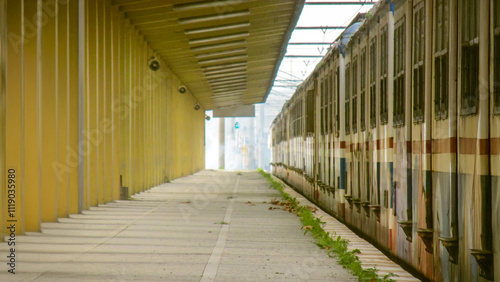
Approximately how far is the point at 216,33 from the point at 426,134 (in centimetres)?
1401

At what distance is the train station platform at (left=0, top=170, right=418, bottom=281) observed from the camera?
21.0 ft

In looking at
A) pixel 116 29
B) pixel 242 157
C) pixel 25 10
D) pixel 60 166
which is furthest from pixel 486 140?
pixel 242 157

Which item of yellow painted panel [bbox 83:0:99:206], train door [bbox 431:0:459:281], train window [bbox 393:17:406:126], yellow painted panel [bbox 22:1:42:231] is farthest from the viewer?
yellow painted panel [bbox 83:0:99:206]

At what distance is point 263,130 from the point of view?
3184 inches

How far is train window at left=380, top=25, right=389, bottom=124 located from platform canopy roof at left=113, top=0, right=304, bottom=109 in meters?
7.59

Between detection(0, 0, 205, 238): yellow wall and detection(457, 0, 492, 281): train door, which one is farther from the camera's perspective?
detection(0, 0, 205, 238): yellow wall

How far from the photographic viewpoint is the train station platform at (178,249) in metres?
6.41

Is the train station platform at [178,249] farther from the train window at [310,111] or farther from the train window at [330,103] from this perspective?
the train window at [310,111]

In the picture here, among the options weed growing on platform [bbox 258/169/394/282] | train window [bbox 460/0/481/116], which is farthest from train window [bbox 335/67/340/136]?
train window [bbox 460/0/481/116]

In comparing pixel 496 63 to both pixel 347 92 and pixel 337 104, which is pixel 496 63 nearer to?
pixel 347 92

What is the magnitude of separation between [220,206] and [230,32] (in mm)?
6684

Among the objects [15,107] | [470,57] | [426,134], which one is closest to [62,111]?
[15,107]

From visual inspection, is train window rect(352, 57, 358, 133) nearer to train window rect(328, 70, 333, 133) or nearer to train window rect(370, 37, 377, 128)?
train window rect(370, 37, 377, 128)

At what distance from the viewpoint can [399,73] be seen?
7.23 metres
